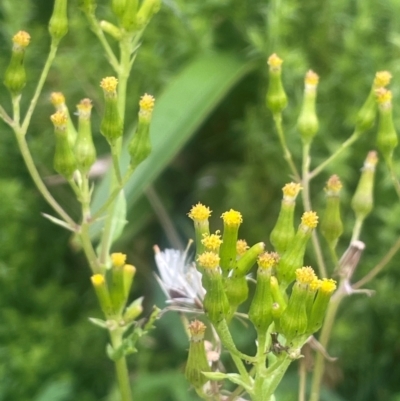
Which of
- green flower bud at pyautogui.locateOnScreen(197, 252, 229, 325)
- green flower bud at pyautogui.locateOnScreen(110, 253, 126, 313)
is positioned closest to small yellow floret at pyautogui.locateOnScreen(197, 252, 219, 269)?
green flower bud at pyautogui.locateOnScreen(197, 252, 229, 325)

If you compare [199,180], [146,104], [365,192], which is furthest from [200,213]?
[199,180]

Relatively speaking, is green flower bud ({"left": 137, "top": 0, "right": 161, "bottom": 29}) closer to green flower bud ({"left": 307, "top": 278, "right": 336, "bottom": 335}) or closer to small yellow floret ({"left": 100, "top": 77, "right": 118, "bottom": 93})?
small yellow floret ({"left": 100, "top": 77, "right": 118, "bottom": 93})

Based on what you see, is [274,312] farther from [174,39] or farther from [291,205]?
[174,39]

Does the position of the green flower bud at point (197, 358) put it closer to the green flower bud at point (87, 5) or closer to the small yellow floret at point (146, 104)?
the small yellow floret at point (146, 104)

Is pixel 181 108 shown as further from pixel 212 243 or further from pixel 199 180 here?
pixel 212 243

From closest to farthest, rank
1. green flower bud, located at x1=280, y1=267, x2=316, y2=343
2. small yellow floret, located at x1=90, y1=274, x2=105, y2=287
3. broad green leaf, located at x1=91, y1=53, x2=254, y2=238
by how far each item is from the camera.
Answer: green flower bud, located at x1=280, y1=267, x2=316, y2=343, small yellow floret, located at x1=90, y1=274, x2=105, y2=287, broad green leaf, located at x1=91, y1=53, x2=254, y2=238

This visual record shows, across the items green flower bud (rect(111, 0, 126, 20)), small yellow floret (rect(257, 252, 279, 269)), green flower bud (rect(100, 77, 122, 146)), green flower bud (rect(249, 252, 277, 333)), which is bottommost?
green flower bud (rect(249, 252, 277, 333))
